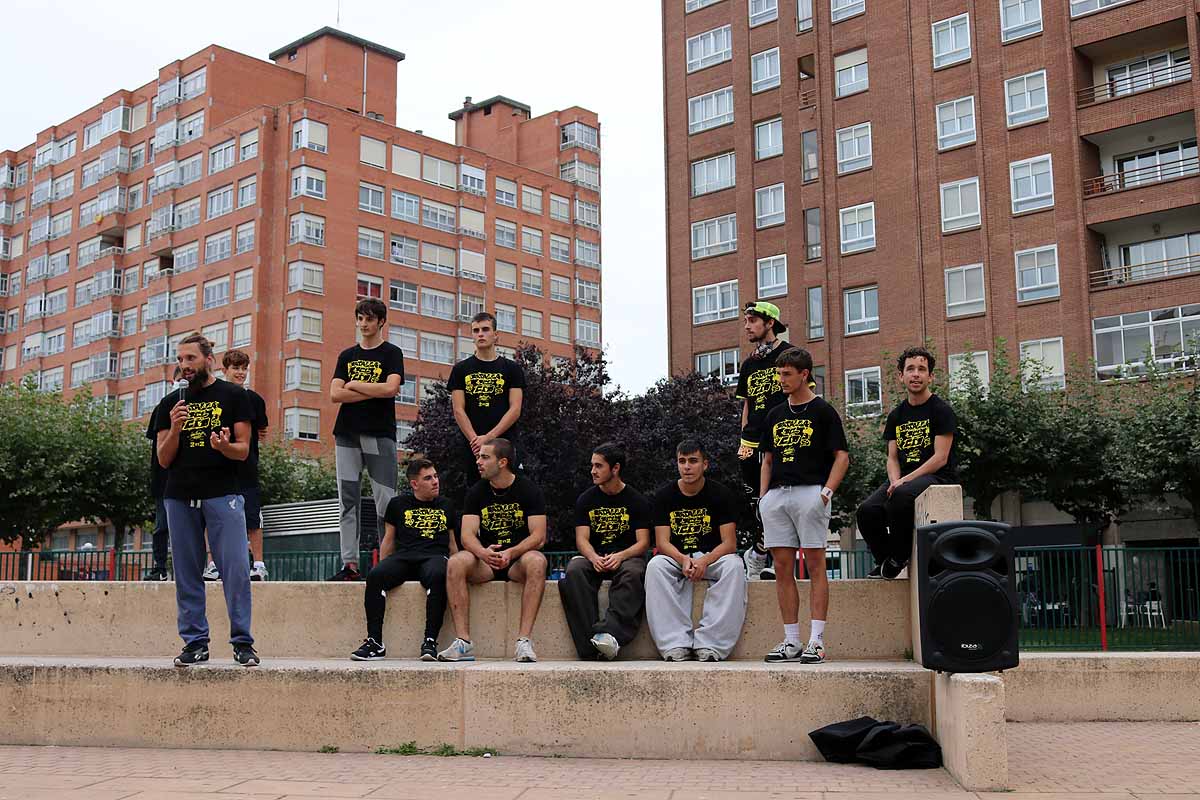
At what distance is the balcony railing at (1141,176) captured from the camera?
3525cm

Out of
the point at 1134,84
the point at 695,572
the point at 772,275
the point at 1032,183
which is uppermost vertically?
the point at 1134,84

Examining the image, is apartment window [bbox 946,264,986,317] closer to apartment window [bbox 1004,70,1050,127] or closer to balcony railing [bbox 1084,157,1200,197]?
balcony railing [bbox 1084,157,1200,197]

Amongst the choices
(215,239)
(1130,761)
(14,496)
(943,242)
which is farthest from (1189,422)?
(215,239)

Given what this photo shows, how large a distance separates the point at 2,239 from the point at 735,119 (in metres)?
61.9

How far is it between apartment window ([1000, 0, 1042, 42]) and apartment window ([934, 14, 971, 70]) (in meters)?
1.21

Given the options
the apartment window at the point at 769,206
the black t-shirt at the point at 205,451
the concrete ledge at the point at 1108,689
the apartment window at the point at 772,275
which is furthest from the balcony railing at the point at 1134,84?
the black t-shirt at the point at 205,451

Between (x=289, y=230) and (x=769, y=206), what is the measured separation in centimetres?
3139

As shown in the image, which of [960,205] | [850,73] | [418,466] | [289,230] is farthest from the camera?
[289,230]

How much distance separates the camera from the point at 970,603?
682 centimetres

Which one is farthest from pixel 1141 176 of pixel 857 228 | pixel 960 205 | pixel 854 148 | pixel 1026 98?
pixel 854 148

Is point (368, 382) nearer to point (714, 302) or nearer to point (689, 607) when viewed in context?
point (689, 607)

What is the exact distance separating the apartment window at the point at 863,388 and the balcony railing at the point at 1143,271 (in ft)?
25.2

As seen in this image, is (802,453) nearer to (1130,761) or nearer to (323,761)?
(1130,761)

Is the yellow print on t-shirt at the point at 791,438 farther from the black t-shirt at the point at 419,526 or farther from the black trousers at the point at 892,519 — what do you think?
the black t-shirt at the point at 419,526
